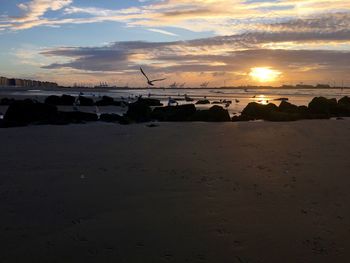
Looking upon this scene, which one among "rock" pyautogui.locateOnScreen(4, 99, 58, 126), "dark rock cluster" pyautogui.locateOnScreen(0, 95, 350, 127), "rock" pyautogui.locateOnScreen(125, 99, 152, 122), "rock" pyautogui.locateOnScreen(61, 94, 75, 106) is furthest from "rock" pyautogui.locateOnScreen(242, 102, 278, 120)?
"rock" pyautogui.locateOnScreen(61, 94, 75, 106)

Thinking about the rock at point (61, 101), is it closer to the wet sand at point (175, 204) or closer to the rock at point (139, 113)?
the rock at point (139, 113)

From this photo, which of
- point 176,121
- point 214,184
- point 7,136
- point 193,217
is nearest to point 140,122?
point 176,121

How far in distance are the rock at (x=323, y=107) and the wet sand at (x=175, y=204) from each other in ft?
41.1

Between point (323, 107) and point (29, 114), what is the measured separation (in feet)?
46.7

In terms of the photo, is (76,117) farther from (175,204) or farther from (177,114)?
(175,204)

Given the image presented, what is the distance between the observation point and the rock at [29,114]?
16.9 m

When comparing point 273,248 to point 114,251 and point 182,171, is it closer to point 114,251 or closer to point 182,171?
point 114,251

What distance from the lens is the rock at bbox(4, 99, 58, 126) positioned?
16891 millimetres

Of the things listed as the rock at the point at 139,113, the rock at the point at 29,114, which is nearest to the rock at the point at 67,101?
the rock at the point at 139,113

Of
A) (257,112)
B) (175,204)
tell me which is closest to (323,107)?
(257,112)

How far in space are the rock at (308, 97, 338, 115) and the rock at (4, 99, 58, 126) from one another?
1242cm

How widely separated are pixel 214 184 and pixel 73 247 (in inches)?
108

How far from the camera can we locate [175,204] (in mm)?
5621

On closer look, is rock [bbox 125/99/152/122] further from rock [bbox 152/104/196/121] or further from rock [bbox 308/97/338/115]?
rock [bbox 308/97/338/115]
